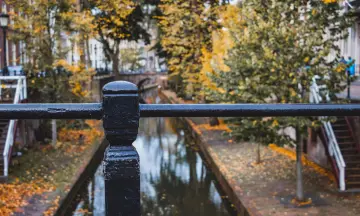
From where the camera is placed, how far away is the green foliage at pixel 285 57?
12203mm

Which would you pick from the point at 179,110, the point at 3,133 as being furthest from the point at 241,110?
the point at 3,133

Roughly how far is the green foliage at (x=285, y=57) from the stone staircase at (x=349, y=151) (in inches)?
75.2

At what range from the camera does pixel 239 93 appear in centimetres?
1298

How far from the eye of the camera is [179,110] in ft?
6.02

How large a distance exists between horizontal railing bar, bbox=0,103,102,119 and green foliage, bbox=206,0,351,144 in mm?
10474

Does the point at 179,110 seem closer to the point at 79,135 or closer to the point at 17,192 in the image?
the point at 17,192

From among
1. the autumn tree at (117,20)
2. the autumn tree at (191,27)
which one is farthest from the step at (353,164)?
the autumn tree at (191,27)

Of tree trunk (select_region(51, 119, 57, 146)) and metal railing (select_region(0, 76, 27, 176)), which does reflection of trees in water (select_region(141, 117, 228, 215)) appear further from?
tree trunk (select_region(51, 119, 57, 146))

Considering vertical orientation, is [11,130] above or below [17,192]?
above

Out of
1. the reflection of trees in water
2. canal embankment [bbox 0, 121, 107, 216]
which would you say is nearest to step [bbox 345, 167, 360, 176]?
the reflection of trees in water

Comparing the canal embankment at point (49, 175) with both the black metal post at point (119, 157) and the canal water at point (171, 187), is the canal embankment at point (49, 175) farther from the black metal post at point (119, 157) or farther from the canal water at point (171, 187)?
the black metal post at point (119, 157)

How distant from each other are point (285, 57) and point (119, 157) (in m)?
11.1

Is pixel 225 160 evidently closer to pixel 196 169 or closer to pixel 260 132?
pixel 196 169

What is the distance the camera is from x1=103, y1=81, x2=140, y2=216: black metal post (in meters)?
1.67
